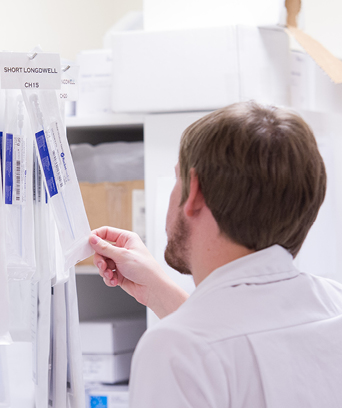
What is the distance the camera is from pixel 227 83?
1362 mm

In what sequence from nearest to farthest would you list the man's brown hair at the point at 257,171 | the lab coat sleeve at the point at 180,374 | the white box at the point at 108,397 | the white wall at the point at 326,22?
the lab coat sleeve at the point at 180,374 → the man's brown hair at the point at 257,171 → the white box at the point at 108,397 → the white wall at the point at 326,22

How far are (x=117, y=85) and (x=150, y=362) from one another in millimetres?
1005

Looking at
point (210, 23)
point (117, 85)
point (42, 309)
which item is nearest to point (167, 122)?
point (117, 85)

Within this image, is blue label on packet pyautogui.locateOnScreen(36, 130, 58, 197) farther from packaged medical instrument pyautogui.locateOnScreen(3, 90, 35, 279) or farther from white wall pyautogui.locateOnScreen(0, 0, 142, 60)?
white wall pyautogui.locateOnScreen(0, 0, 142, 60)

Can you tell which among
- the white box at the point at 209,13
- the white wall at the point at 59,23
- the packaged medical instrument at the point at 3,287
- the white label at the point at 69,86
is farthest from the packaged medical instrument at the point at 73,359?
the white wall at the point at 59,23

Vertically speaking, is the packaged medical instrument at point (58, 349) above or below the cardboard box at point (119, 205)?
above

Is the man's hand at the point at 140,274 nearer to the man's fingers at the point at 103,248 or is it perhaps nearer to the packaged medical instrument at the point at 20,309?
the man's fingers at the point at 103,248

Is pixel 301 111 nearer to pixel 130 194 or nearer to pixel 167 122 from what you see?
pixel 167 122

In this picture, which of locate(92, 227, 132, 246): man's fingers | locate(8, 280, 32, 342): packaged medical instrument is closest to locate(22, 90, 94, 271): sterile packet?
locate(8, 280, 32, 342): packaged medical instrument

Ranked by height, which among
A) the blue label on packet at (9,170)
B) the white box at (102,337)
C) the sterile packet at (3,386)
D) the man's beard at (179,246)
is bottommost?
the white box at (102,337)

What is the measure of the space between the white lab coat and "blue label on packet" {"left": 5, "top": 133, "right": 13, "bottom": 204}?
23 centimetres

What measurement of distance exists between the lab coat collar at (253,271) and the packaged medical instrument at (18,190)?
21 centimetres

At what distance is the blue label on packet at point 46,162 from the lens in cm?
60

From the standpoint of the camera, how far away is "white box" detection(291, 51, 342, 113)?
4.95 ft
